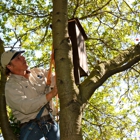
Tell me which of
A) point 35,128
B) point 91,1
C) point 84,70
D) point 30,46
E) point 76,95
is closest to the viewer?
point 76,95

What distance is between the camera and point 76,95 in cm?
Answer: 249

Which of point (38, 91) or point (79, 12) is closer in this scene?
point (38, 91)

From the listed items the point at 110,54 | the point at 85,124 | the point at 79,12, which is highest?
the point at 79,12

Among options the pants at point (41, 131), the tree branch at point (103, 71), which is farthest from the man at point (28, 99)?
the tree branch at point (103, 71)

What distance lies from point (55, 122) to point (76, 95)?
66 cm

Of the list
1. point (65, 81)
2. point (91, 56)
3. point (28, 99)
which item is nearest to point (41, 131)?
point (28, 99)

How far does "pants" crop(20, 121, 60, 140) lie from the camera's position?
2865mm

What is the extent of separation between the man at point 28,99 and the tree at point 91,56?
297mm

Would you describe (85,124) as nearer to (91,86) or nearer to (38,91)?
(38,91)

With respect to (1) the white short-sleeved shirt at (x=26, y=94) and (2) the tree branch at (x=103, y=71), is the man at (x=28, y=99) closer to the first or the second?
(1) the white short-sleeved shirt at (x=26, y=94)

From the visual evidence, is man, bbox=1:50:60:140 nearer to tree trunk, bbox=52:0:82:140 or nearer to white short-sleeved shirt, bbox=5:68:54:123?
white short-sleeved shirt, bbox=5:68:54:123

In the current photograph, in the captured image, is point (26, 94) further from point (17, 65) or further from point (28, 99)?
point (17, 65)

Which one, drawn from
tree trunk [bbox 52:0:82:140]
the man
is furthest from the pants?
tree trunk [bbox 52:0:82:140]

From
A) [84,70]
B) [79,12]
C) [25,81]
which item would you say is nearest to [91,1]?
[79,12]
